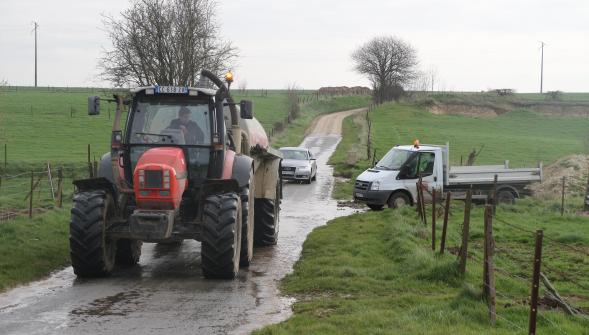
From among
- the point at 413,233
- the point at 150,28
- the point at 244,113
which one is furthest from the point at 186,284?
the point at 150,28

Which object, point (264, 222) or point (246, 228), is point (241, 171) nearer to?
point (246, 228)

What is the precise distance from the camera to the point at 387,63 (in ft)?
333

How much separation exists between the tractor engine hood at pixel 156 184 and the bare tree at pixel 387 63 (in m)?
89.9

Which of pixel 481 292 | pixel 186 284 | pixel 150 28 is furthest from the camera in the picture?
pixel 150 28

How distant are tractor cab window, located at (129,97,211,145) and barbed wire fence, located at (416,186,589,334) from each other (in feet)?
14.3

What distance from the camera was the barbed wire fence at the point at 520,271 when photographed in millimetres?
7625

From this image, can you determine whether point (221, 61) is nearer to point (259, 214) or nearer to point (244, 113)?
point (259, 214)

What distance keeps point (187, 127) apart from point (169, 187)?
1510 mm

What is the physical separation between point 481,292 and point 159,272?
17.9ft

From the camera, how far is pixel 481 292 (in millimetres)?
8484

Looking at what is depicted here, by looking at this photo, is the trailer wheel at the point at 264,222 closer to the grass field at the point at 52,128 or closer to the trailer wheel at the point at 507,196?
the trailer wheel at the point at 507,196

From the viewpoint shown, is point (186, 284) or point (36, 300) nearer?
point (36, 300)

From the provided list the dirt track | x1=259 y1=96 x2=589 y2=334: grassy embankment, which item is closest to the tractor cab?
x1=259 y1=96 x2=589 y2=334: grassy embankment

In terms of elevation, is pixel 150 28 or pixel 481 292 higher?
pixel 150 28
